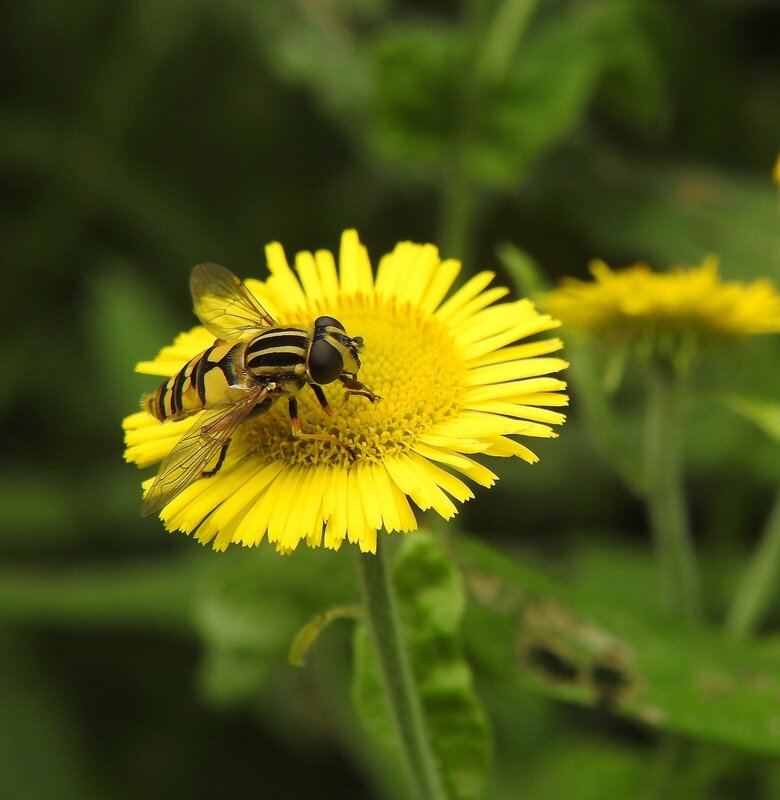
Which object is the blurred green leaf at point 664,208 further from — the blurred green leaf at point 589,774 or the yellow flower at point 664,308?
the blurred green leaf at point 589,774

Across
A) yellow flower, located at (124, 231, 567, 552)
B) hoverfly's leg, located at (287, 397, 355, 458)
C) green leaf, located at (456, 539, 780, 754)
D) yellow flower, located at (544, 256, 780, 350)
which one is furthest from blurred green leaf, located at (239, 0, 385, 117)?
hoverfly's leg, located at (287, 397, 355, 458)

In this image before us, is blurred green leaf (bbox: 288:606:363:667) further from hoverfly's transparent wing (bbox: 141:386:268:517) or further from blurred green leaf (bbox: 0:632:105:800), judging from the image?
blurred green leaf (bbox: 0:632:105:800)

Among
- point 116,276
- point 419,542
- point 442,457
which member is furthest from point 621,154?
point 442,457

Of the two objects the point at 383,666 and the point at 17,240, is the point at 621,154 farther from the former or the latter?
the point at 383,666

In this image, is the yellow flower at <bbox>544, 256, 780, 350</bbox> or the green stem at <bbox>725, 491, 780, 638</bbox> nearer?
the yellow flower at <bbox>544, 256, 780, 350</bbox>

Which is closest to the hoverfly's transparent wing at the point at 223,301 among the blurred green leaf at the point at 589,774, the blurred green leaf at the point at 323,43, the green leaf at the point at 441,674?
the green leaf at the point at 441,674
